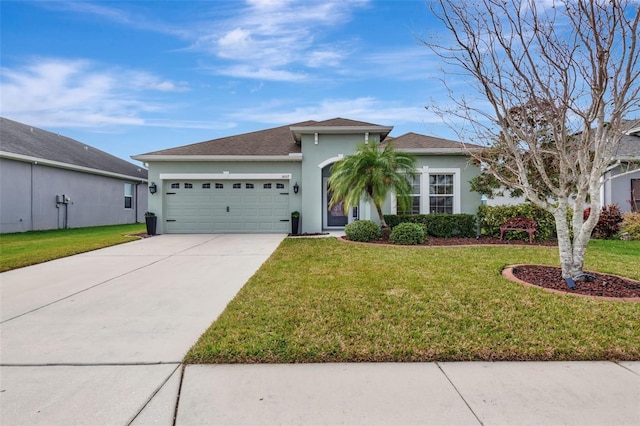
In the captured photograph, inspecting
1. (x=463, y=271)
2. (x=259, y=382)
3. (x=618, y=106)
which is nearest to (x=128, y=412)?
(x=259, y=382)

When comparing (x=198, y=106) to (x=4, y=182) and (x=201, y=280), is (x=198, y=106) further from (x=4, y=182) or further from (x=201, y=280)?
(x=201, y=280)

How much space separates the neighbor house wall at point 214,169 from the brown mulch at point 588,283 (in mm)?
8826

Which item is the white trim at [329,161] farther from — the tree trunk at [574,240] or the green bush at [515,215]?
the tree trunk at [574,240]

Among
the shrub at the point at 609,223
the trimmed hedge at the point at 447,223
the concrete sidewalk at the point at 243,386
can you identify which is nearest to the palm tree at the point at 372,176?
the trimmed hedge at the point at 447,223

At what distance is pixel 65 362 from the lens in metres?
2.83

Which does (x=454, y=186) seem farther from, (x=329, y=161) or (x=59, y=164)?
(x=59, y=164)

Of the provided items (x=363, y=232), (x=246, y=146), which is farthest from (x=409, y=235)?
(x=246, y=146)

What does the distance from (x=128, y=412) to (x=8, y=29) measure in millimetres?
13355

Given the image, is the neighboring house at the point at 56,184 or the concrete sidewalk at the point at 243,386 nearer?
the concrete sidewalk at the point at 243,386

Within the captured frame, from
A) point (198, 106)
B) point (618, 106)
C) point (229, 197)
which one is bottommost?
point (229, 197)

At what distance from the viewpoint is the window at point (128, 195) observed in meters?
21.1

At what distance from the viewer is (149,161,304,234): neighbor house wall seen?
42.7 feet

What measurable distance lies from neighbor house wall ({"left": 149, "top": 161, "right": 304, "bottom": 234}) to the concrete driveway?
603cm

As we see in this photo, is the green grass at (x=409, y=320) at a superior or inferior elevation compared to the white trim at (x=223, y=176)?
inferior
